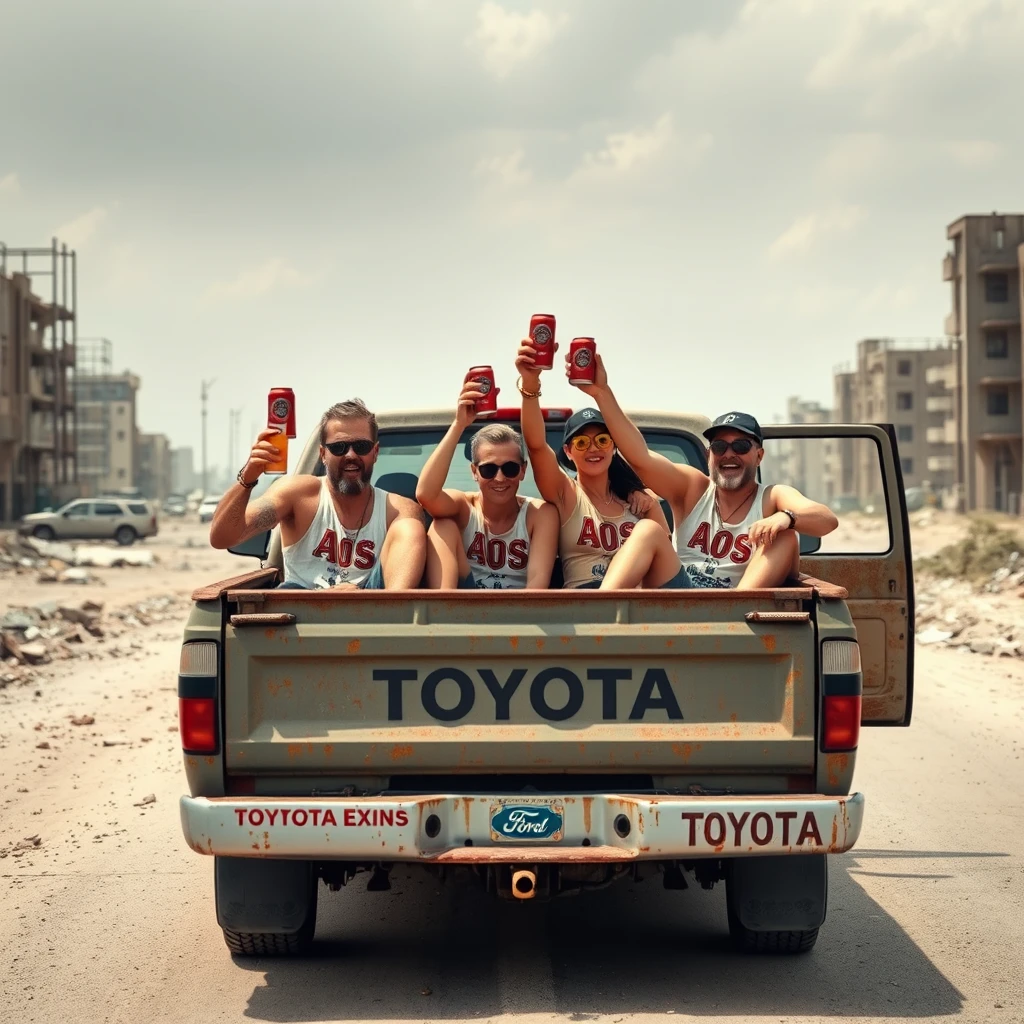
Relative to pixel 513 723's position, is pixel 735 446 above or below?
above

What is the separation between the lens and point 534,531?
5.74 meters

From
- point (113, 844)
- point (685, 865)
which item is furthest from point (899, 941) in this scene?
point (113, 844)

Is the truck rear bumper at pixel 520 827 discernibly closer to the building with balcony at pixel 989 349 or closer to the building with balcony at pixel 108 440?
the building with balcony at pixel 989 349

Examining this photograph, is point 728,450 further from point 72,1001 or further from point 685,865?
point 72,1001

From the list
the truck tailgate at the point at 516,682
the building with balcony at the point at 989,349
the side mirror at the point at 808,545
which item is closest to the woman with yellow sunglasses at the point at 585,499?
the side mirror at the point at 808,545

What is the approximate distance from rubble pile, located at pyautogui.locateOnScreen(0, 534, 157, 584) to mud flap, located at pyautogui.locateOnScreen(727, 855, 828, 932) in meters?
27.8

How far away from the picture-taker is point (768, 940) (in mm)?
5301

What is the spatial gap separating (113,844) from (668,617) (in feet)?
12.6

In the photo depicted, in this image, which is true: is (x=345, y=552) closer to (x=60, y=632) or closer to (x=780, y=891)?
(x=780, y=891)

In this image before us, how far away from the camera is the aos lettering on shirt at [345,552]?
5.74 meters

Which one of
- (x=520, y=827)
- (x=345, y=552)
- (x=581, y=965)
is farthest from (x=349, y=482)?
(x=581, y=965)

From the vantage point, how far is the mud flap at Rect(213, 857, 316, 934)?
508 cm

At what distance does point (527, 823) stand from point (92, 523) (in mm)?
46793

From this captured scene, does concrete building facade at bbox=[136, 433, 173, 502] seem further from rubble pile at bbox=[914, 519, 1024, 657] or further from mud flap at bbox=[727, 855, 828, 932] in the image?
mud flap at bbox=[727, 855, 828, 932]
